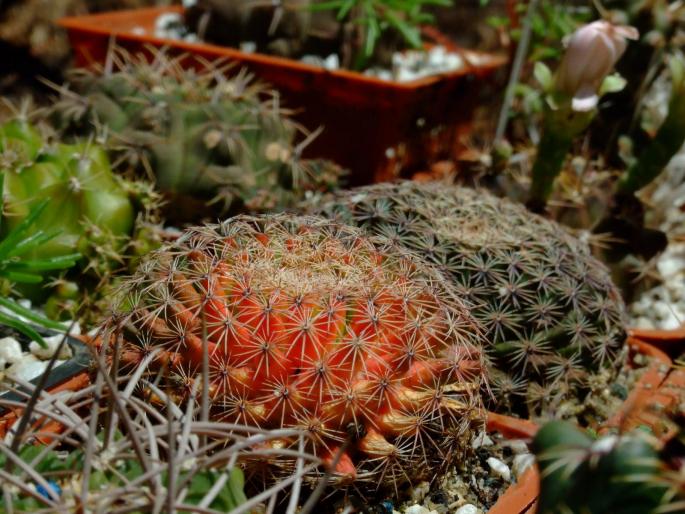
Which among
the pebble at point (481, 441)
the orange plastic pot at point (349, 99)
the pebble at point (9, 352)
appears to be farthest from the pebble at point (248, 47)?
the pebble at point (481, 441)

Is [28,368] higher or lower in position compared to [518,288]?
lower

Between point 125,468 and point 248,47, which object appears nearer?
point 125,468

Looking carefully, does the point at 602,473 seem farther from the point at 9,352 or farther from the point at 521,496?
the point at 9,352

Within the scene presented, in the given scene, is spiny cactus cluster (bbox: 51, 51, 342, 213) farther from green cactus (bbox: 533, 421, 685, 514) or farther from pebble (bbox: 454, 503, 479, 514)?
green cactus (bbox: 533, 421, 685, 514)

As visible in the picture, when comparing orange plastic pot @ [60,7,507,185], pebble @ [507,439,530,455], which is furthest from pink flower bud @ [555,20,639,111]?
pebble @ [507,439,530,455]

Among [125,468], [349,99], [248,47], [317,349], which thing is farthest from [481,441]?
[248,47]

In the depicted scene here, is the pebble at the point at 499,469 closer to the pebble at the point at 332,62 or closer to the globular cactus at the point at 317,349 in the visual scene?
the globular cactus at the point at 317,349

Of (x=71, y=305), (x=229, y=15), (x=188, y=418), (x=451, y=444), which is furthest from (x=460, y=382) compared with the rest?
(x=229, y=15)
